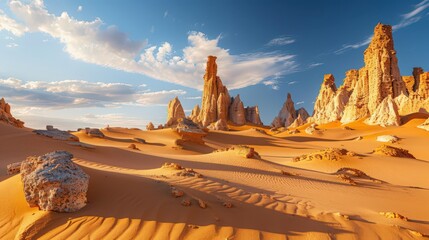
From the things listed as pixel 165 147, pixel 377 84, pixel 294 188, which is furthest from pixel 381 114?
pixel 294 188

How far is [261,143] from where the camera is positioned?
115 ft

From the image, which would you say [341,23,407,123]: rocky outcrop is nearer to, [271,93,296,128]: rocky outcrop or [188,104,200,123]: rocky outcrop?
[271,93,296,128]: rocky outcrop

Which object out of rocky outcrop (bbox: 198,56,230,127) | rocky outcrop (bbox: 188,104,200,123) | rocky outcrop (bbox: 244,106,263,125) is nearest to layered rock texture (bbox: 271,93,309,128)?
rocky outcrop (bbox: 244,106,263,125)

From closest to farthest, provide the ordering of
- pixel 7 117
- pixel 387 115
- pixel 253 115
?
1. pixel 7 117
2. pixel 387 115
3. pixel 253 115

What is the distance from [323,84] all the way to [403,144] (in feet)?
190

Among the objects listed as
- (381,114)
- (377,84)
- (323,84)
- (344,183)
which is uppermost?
(323,84)

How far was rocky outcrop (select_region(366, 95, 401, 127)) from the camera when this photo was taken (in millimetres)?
39406

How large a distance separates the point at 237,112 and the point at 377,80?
3188 centimetres

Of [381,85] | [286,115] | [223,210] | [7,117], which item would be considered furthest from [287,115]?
[223,210]

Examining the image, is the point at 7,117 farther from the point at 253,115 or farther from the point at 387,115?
the point at 253,115

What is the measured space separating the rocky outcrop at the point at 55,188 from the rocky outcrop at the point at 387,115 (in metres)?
44.7

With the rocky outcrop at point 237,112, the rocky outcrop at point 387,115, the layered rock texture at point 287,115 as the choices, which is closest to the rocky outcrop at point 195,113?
the rocky outcrop at point 237,112

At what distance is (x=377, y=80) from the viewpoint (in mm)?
50250

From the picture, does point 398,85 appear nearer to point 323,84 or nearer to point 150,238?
point 323,84
